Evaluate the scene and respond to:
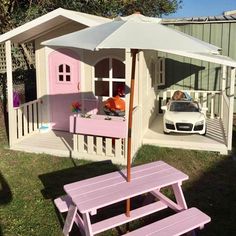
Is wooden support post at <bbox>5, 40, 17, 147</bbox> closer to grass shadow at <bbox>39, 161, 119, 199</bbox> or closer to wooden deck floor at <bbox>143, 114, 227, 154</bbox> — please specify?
grass shadow at <bbox>39, 161, 119, 199</bbox>

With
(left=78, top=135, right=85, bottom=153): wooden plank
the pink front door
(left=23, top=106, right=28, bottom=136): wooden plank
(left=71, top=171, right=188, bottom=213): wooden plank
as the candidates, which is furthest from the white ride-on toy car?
(left=71, top=171, right=188, bottom=213): wooden plank

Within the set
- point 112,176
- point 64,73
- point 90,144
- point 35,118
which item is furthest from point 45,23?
point 112,176

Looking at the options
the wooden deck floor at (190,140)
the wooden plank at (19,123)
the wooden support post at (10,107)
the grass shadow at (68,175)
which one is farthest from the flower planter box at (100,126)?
the wooden plank at (19,123)

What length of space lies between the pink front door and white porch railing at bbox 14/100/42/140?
393mm

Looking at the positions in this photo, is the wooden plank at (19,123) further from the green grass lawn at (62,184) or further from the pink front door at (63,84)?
the pink front door at (63,84)

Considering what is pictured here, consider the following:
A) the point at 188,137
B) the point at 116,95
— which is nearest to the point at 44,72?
the point at 116,95

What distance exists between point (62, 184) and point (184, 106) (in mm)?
3998

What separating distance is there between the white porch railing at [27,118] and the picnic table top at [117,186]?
4472 millimetres

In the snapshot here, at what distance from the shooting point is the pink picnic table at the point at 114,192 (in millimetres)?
4066

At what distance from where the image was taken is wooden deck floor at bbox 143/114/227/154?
8.06m

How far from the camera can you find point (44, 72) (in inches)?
362

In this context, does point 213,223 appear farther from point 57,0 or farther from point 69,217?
point 57,0

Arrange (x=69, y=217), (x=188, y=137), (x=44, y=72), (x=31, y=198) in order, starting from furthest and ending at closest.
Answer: (x=44, y=72) → (x=188, y=137) → (x=31, y=198) → (x=69, y=217)

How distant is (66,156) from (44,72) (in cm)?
251
